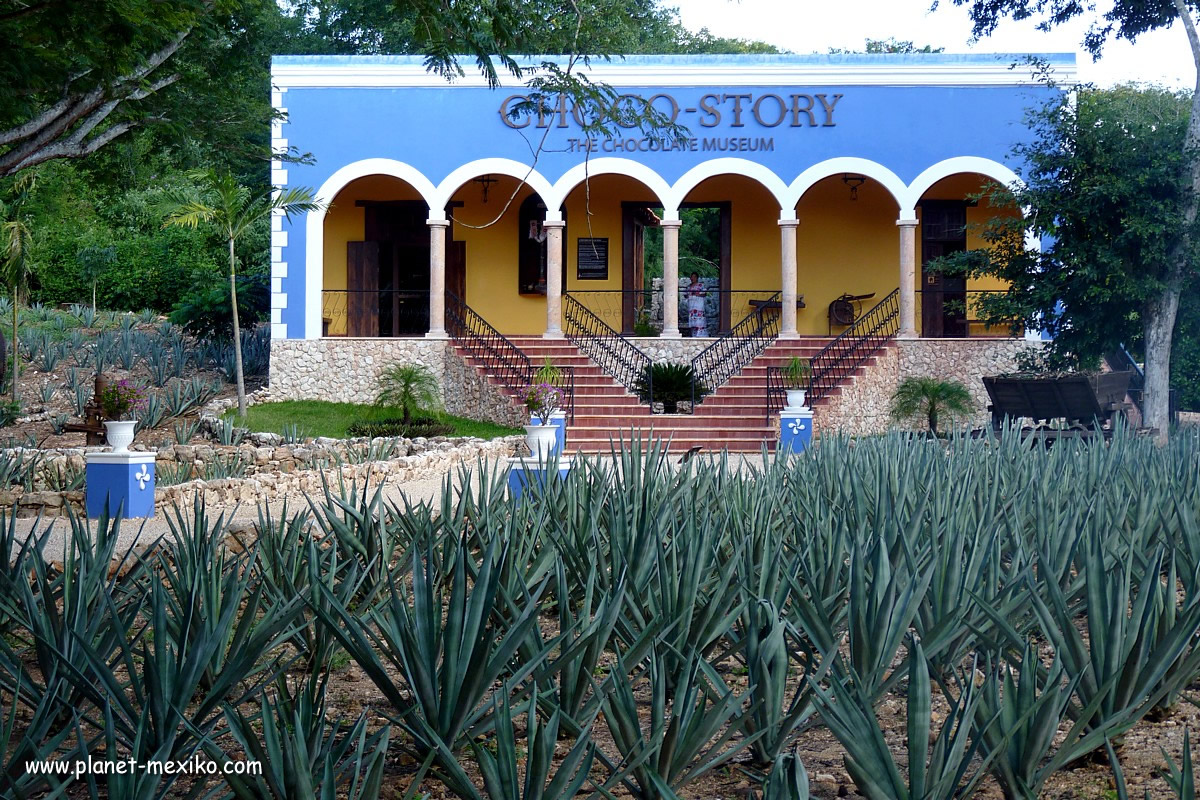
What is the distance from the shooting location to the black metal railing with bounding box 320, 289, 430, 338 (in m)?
19.2

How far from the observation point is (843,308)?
19.8 metres

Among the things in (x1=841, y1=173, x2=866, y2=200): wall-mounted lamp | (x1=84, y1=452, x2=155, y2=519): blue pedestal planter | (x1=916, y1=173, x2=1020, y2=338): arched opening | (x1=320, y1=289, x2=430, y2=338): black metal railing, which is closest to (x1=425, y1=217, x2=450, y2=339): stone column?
(x1=320, y1=289, x2=430, y2=338): black metal railing

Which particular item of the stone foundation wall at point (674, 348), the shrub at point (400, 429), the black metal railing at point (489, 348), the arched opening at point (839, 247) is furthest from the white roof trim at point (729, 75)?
the shrub at point (400, 429)

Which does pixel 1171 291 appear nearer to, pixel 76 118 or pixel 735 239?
pixel 735 239

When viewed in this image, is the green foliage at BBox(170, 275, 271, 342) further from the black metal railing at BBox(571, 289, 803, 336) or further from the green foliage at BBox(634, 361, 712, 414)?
the green foliage at BBox(634, 361, 712, 414)

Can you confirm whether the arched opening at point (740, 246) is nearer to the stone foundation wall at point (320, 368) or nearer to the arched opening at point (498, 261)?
the arched opening at point (498, 261)

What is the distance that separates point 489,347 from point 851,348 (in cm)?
549

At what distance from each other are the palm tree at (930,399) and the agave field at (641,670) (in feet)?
39.9

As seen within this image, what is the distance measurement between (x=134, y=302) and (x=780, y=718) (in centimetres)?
2836

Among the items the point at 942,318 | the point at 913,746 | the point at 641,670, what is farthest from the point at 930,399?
the point at 913,746

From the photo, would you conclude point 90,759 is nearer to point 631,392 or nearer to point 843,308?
point 631,392

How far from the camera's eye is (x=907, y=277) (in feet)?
59.2

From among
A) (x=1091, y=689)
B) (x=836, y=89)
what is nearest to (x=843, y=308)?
(x=836, y=89)

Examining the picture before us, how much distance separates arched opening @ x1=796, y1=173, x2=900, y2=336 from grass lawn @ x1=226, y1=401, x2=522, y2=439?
271 inches
